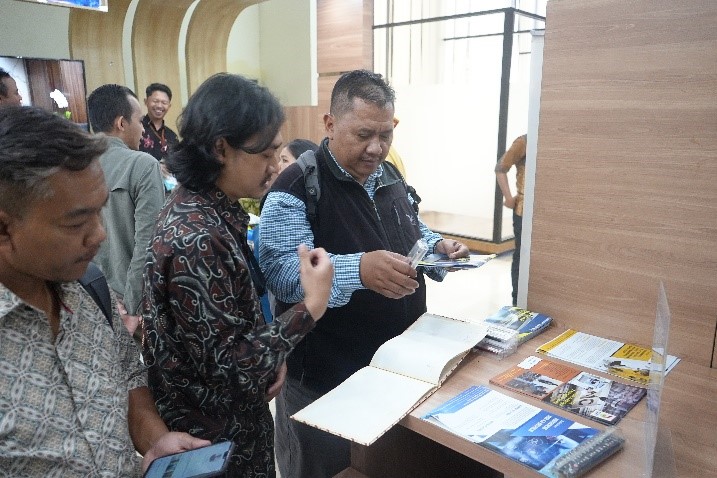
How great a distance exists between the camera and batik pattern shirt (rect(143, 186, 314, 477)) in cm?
107

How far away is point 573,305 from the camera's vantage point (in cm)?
165

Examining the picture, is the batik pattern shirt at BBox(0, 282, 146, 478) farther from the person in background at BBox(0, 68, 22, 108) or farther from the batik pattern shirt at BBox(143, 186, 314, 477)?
the person in background at BBox(0, 68, 22, 108)

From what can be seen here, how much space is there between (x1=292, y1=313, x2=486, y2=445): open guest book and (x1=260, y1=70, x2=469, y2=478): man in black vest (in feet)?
0.51

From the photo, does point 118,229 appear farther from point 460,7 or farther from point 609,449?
point 460,7

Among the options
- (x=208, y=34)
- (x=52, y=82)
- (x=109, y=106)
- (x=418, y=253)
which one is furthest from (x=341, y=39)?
(x=418, y=253)

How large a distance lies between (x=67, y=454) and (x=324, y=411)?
1.69 feet

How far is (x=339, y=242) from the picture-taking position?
1.60 m

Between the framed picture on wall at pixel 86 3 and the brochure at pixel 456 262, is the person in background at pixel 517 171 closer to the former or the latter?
the brochure at pixel 456 262

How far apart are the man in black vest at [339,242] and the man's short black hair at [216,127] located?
400 mm

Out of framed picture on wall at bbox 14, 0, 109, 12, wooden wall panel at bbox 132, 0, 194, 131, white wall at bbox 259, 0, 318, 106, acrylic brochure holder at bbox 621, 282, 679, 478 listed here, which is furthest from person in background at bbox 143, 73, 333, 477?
white wall at bbox 259, 0, 318, 106

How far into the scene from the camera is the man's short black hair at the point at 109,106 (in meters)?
2.71

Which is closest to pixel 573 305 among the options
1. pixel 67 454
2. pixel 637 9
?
pixel 637 9

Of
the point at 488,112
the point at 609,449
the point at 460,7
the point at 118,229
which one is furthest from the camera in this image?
the point at 460,7

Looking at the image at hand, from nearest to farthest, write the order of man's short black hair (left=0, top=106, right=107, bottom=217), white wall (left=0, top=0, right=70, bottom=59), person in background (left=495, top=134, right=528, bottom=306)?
man's short black hair (left=0, top=106, right=107, bottom=217) → person in background (left=495, top=134, right=528, bottom=306) → white wall (left=0, top=0, right=70, bottom=59)
